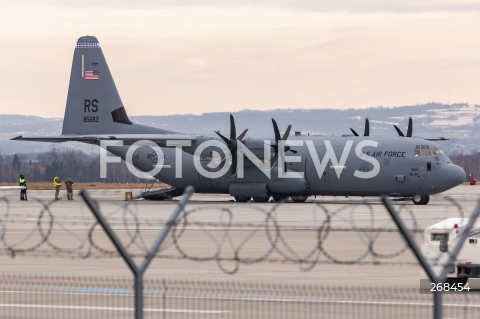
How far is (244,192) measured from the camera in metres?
50.1

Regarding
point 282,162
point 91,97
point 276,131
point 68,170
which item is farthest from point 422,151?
point 68,170

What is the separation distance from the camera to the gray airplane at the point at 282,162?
158 ft

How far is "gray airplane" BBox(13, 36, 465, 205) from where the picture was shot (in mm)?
48062

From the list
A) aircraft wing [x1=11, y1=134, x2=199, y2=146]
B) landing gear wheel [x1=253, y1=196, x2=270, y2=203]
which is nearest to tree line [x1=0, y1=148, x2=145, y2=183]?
aircraft wing [x1=11, y1=134, x2=199, y2=146]

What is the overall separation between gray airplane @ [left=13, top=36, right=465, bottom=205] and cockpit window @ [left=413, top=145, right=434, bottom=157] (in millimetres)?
38

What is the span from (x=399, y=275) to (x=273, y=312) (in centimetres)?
531

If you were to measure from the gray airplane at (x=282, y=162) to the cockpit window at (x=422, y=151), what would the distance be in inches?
1.5

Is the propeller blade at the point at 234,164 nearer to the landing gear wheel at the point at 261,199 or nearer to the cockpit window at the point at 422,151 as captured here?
the landing gear wheel at the point at 261,199

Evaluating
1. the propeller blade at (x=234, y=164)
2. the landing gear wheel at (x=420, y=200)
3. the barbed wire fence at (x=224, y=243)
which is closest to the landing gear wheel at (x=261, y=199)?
the propeller blade at (x=234, y=164)

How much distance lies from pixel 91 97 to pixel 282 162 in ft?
37.7

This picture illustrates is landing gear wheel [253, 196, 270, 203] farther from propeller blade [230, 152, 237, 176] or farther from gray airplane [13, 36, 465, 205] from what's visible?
propeller blade [230, 152, 237, 176]

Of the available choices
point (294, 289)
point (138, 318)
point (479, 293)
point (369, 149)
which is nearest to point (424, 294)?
point (479, 293)

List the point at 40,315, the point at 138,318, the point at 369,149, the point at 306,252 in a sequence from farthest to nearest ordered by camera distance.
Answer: the point at 369,149 < the point at 306,252 < the point at 40,315 < the point at 138,318

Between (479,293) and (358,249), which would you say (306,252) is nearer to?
(358,249)
